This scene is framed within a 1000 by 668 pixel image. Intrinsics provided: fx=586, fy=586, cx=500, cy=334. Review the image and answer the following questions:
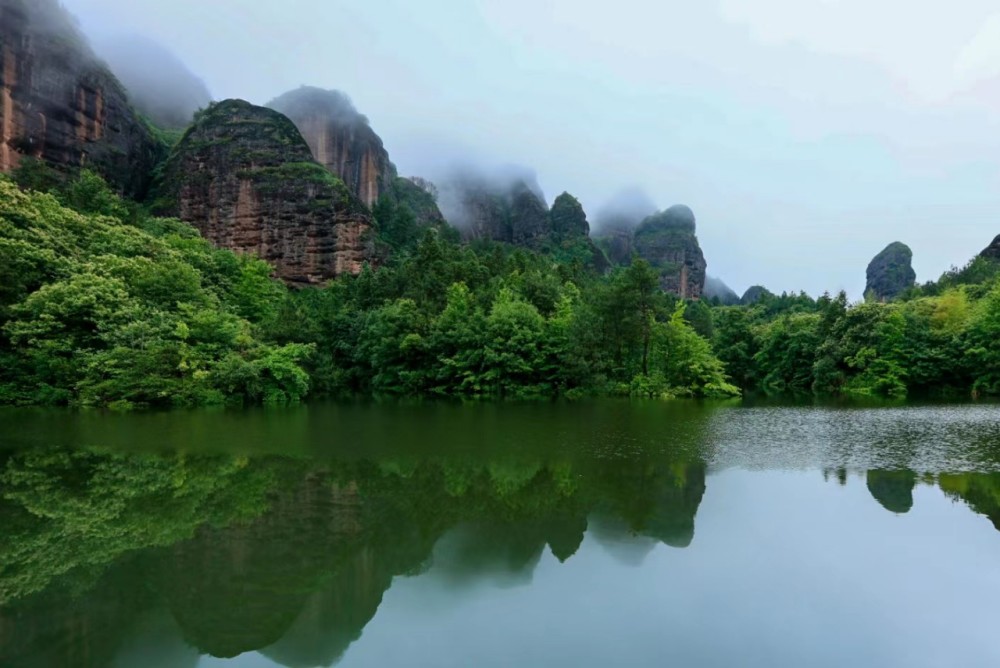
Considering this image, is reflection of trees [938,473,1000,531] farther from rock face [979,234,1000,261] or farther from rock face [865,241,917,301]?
rock face [865,241,917,301]

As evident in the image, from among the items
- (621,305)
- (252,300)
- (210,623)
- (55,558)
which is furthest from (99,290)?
(621,305)

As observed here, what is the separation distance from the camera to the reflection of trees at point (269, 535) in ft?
17.0

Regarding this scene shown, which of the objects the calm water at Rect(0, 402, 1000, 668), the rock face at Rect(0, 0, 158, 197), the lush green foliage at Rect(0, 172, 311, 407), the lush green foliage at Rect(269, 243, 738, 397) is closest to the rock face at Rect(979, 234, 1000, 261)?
the lush green foliage at Rect(269, 243, 738, 397)

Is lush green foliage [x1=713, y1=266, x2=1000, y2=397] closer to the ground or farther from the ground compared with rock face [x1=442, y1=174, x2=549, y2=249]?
closer to the ground

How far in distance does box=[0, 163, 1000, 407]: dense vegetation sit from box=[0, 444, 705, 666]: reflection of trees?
13.8 meters

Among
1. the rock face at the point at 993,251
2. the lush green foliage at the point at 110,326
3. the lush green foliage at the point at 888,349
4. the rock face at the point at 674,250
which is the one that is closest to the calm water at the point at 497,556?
the lush green foliage at the point at 110,326

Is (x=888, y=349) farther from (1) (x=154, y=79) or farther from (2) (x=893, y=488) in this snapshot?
(1) (x=154, y=79)

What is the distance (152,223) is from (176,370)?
20520mm

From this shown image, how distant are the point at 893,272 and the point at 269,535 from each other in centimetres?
10957

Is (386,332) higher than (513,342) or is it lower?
higher

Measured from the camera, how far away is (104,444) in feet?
46.4

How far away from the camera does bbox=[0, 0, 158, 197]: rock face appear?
39.5m

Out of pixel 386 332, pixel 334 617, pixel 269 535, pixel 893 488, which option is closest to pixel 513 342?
pixel 386 332

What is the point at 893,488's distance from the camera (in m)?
10.0
